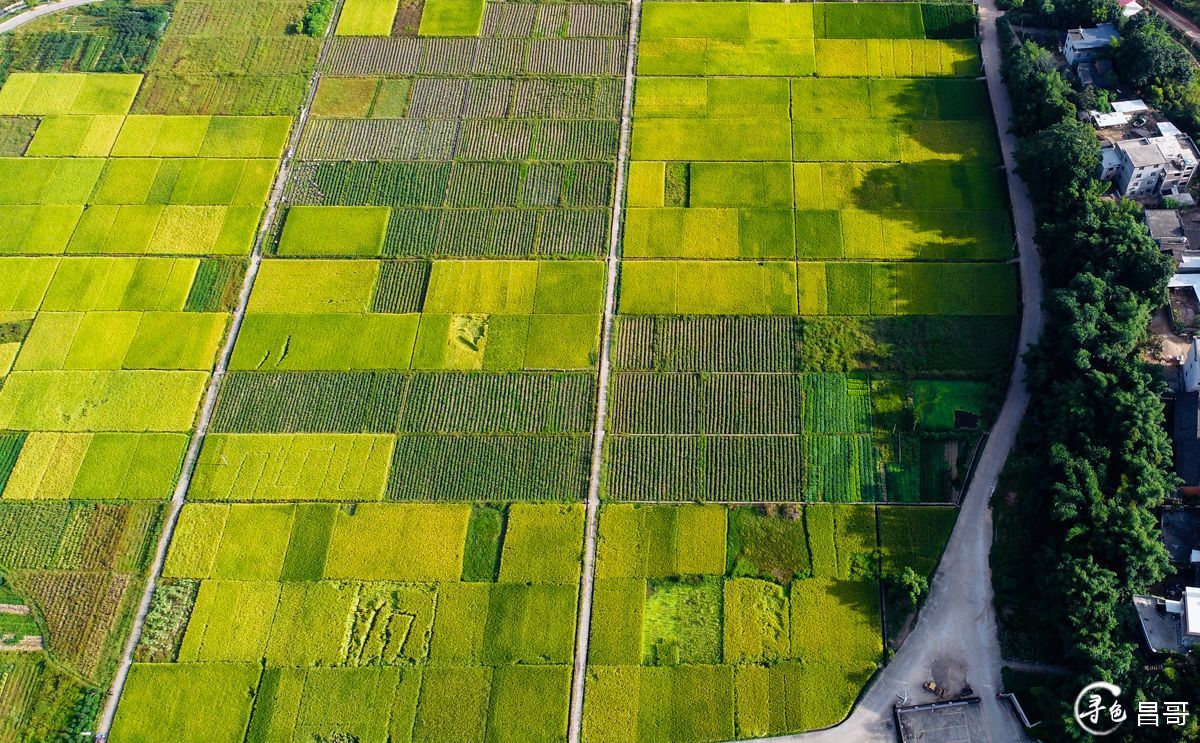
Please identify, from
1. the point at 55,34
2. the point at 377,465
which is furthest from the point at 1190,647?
the point at 55,34

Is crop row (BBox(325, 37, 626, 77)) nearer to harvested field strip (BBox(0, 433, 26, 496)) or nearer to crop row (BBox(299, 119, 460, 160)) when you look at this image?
crop row (BBox(299, 119, 460, 160))

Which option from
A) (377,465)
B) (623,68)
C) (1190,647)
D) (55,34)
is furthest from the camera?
(55,34)

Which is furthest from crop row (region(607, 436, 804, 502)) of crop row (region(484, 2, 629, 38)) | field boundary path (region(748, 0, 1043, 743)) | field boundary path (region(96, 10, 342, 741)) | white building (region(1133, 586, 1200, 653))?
crop row (region(484, 2, 629, 38))

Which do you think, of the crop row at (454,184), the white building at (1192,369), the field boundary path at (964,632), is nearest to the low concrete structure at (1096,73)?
the field boundary path at (964,632)

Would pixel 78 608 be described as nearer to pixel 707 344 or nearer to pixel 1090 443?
pixel 707 344

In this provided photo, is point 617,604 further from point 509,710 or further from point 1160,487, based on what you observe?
point 1160,487
